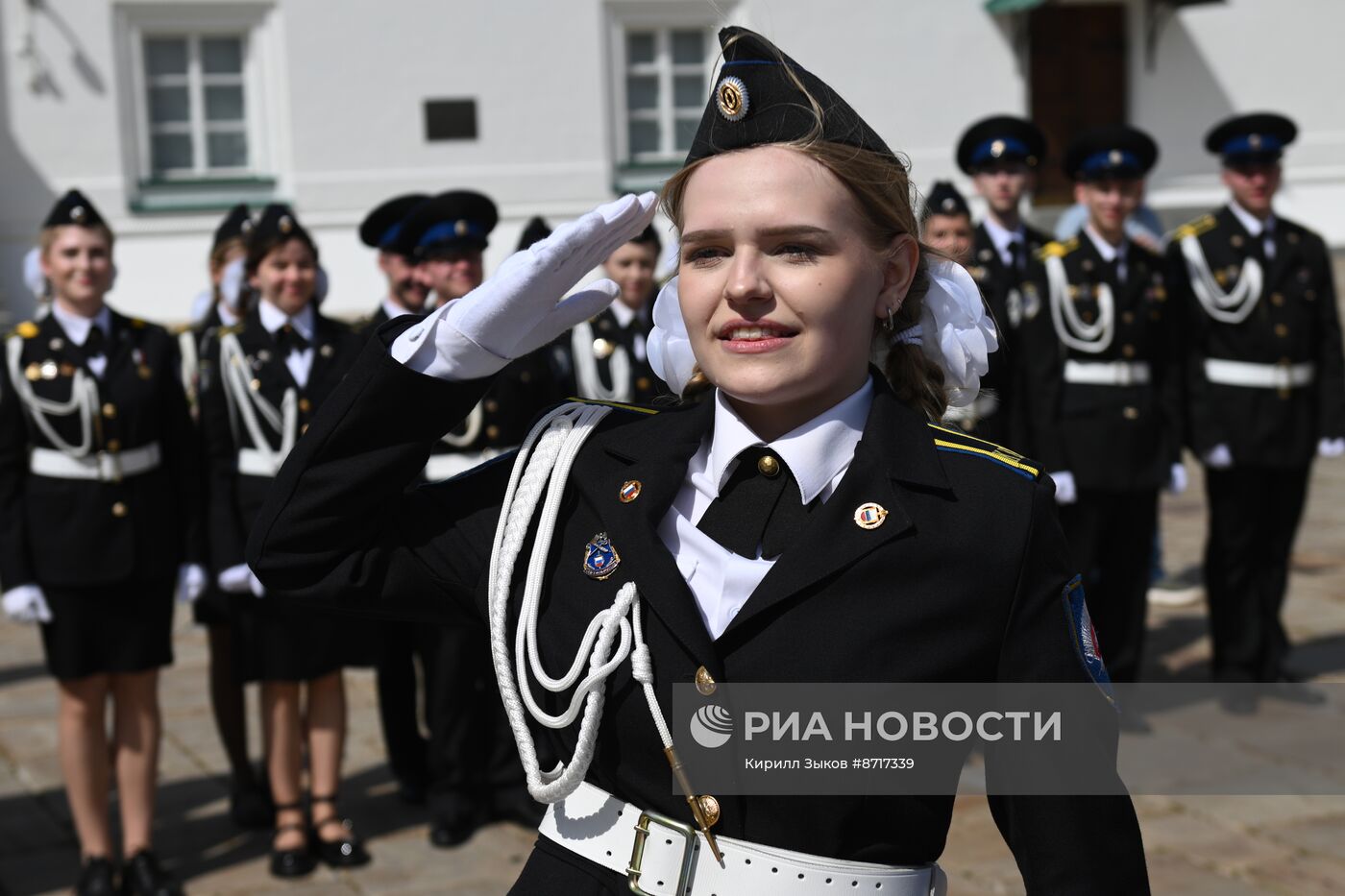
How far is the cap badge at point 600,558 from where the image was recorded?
2055 mm

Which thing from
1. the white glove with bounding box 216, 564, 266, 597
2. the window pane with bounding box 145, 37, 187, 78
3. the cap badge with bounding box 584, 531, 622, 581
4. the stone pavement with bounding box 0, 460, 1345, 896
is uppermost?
the window pane with bounding box 145, 37, 187, 78

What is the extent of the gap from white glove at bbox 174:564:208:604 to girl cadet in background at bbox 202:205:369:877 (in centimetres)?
8

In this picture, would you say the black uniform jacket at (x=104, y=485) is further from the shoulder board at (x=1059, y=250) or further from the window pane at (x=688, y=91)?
the window pane at (x=688, y=91)

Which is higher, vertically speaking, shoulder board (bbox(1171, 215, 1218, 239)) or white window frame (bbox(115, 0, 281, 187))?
white window frame (bbox(115, 0, 281, 187))

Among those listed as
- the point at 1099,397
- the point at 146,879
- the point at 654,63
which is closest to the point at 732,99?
the point at 146,879

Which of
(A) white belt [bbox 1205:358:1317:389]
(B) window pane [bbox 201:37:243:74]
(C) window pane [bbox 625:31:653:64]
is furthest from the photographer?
(C) window pane [bbox 625:31:653:64]

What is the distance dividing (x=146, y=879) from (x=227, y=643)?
112 cm

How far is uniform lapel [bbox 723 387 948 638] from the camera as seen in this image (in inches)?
76.3

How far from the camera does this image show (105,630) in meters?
4.95

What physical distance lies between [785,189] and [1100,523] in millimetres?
4851

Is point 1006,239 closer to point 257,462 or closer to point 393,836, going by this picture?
point 257,462

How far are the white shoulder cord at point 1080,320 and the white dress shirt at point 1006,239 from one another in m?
0.26

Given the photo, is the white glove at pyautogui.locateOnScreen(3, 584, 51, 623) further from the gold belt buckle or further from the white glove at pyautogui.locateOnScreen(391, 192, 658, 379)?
the gold belt buckle

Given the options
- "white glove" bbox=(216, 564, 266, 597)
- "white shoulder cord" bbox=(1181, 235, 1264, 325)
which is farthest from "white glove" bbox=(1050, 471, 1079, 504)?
"white glove" bbox=(216, 564, 266, 597)
